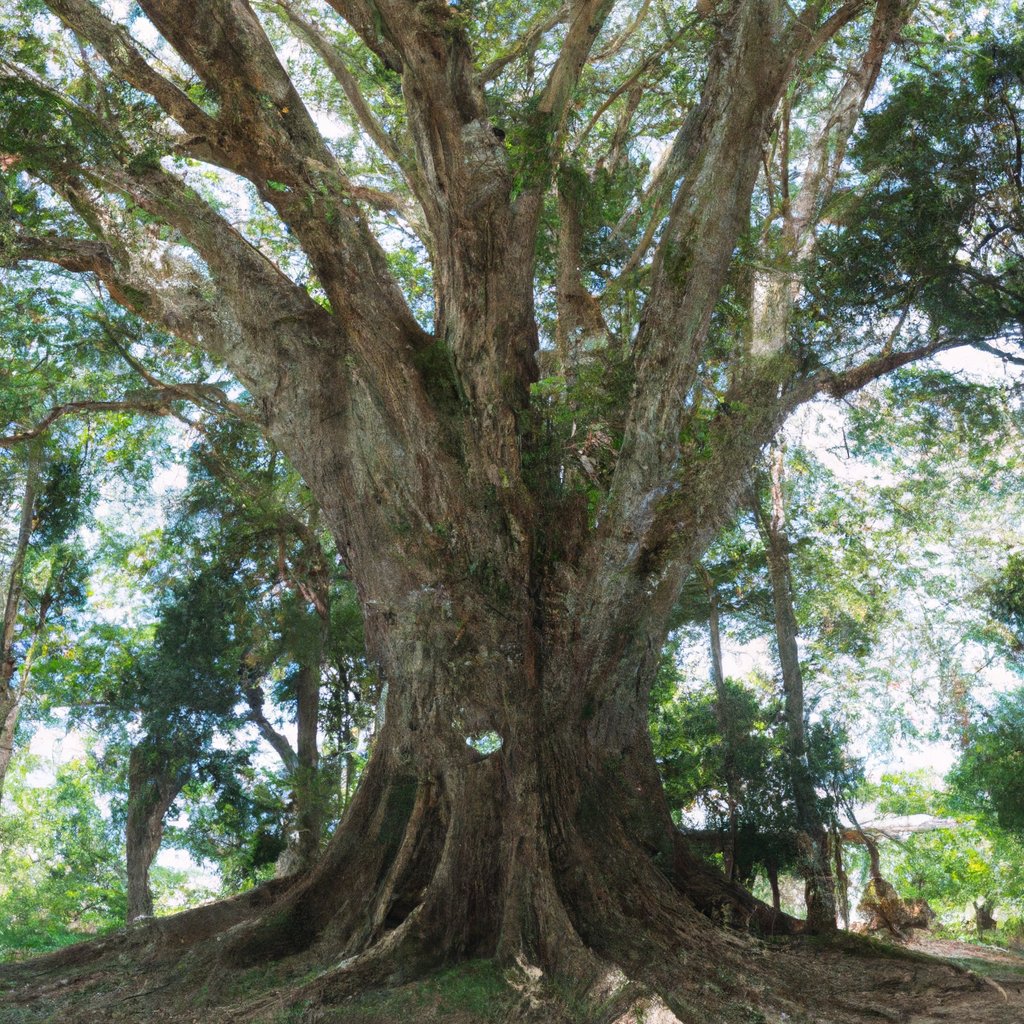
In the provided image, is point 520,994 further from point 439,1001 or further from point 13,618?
point 13,618

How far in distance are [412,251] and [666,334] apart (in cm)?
646

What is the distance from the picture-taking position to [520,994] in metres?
5.37

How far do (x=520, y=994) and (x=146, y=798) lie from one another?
733 cm

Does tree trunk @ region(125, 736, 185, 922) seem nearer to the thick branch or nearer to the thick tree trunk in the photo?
the thick branch

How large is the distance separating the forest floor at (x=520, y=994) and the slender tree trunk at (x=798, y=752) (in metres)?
0.76

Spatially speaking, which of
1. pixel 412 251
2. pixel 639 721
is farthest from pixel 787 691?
pixel 412 251

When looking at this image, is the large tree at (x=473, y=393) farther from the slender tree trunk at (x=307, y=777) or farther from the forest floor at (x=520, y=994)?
the slender tree trunk at (x=307, y=777)

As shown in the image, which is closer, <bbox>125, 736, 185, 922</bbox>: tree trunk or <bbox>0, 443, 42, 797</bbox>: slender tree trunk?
<bbox>0, 443, 42, 797</bbox>: slender tree trunk

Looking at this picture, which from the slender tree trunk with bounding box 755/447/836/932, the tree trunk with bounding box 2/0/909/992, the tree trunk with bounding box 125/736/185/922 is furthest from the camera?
the tree trunk with bounding box 125/736/185/922

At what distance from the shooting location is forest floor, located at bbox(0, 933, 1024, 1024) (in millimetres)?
5199

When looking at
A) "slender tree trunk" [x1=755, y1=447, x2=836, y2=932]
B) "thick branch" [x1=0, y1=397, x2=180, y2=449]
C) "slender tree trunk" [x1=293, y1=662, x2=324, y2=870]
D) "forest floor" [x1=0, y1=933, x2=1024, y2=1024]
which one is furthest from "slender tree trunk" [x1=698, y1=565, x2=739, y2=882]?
"thick branch" [x1=0, y1=397, x2=180, y2=449]

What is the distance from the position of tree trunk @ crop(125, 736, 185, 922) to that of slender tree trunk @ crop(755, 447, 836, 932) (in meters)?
7.12

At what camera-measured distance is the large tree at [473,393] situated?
6375mm

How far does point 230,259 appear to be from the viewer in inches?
287
